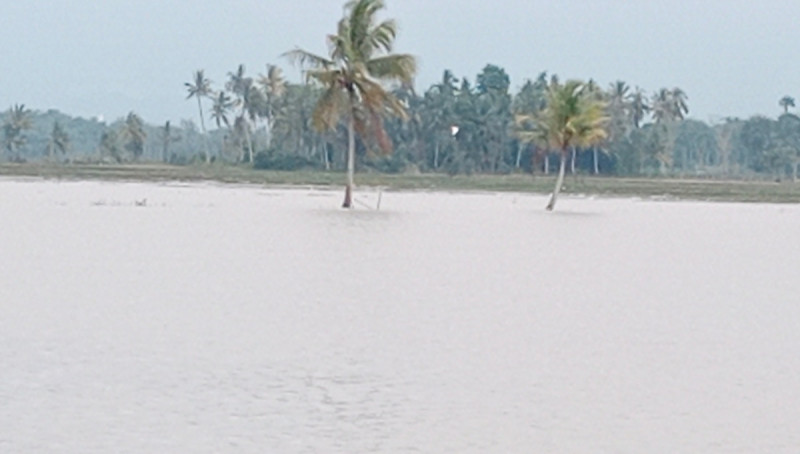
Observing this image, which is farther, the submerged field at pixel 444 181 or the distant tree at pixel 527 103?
the distant tree at pixel 527 103

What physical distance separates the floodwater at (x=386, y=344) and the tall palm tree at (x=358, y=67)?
404 inches

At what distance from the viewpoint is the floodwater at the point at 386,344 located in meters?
11.8

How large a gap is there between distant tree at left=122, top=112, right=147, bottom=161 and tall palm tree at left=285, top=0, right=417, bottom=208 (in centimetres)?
6448

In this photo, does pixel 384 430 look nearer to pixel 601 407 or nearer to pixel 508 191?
pixel 601 407

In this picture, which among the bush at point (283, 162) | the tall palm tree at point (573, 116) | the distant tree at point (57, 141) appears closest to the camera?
the tall palm tree at point (573, 116)

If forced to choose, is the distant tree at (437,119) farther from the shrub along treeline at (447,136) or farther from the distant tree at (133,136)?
the distant tree at (133,136)

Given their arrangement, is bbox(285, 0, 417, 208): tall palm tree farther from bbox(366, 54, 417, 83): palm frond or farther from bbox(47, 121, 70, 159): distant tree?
bbox(47, 121, 70, 159): distant tree

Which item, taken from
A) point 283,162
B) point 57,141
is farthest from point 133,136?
point 283,162

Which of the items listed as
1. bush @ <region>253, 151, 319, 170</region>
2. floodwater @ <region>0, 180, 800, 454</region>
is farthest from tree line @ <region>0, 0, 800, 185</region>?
floodwater @ <region>0, 180, 800, 454</region>

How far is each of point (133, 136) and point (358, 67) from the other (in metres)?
66.1

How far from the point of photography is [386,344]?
1666cm

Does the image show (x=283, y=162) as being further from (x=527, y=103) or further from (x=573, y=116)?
(x=573, y=116)

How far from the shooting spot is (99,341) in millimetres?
15914

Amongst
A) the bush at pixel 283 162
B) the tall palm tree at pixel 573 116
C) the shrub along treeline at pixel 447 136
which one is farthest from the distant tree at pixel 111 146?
the tall palm tree at pixel 573 116
